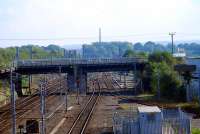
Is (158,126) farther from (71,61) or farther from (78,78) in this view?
(71,61)

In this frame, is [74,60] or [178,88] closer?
[178,88]

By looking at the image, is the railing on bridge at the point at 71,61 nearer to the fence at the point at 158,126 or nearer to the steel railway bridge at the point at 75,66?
the steel railway bridge at the point at 75,66

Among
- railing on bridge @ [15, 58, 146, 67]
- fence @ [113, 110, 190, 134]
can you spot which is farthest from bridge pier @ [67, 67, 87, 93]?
fence @ [113, 110, 190, 134]

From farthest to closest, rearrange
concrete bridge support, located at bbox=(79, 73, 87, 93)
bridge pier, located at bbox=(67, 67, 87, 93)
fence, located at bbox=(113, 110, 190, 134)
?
concrete bridge support, located at bbox=(79, 73, 87, 93), bridge pier, located at bbox=(67, 67, 87, 93), fence, located at bbox=(113, 110, 190, 134)

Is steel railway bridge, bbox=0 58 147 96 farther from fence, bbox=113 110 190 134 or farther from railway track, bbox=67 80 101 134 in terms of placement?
fence, bbox=113 110 190 134

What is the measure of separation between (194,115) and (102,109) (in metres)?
11.8

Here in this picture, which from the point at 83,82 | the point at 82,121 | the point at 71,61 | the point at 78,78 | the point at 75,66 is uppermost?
the point at 71,61

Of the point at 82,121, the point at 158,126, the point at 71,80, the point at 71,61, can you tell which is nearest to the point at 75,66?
the point at 71,61

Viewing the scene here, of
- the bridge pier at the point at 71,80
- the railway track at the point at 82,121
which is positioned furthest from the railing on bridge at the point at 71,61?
the railway track at the point at 82,121

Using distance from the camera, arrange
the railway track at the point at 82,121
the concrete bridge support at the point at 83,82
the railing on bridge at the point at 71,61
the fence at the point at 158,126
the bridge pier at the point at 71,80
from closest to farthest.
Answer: the fence at the point at 158,126
the railway track at the point at 82,121
the railing on bridge at the point at 71,61
the concrete bridge support at the point at 83,82
the bridge pier at the point at 71,80

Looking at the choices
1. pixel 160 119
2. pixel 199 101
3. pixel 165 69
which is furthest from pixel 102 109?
pixel 160 119

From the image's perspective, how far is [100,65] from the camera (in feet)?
256

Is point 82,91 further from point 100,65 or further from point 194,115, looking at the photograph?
point 194,115

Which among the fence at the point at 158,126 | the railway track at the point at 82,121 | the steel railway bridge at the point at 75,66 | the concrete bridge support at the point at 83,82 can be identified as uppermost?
the steel railway bridge at the point at 75,66
